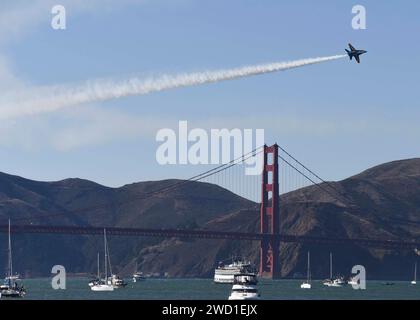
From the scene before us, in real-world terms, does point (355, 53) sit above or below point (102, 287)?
above

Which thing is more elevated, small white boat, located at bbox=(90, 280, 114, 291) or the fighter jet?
the fighter jet

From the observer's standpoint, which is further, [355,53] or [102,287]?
[102,287]

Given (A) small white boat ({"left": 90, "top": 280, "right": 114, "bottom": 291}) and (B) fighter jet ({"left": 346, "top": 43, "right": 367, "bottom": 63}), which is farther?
(A) small white boat ({"left": 90, "top": 280, "right": 114, "bottom": 291})

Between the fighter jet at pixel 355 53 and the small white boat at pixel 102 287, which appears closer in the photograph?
the fighter jet at pixel 355 53

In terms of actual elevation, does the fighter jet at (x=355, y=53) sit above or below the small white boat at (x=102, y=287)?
above
